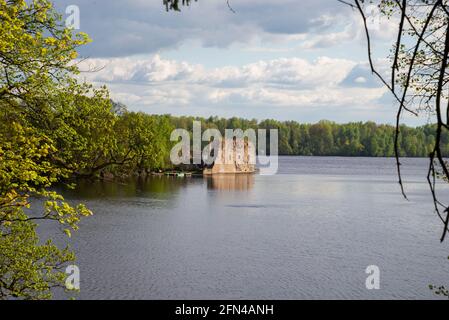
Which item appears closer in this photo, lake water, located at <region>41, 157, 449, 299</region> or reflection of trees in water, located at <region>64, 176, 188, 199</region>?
lake water, located at <region>41, 157, 449, 299</region>

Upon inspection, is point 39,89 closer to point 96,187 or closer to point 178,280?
point 178,280

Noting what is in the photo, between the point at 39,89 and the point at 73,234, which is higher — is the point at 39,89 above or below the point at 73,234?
above

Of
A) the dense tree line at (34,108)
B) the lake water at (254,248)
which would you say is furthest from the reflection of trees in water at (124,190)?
the dense tree line at (34,108)

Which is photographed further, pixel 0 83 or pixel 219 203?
pixel 219 203

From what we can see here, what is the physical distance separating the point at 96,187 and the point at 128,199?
16.1 metres

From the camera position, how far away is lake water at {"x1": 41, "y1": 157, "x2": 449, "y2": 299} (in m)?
24.6

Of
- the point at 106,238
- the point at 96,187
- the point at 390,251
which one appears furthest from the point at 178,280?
the point at 96,187

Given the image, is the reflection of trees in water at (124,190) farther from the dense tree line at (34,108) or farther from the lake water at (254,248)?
the dense tree line at (34,108)

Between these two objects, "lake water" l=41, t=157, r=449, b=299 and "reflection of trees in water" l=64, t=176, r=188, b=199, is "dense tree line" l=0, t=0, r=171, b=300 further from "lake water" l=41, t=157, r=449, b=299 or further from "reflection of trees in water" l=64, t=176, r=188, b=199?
"reflection of trees in water" l=64, t=176, r=188, b=199

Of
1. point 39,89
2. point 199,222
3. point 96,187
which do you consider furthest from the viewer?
point 96,187

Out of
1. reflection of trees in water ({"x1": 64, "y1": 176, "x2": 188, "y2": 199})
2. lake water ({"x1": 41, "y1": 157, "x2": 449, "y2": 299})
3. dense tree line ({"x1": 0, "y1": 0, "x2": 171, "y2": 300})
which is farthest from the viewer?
reflection of trees in water ({"x1": 64, "y1": 176, "x2": 188, "y2": 199})

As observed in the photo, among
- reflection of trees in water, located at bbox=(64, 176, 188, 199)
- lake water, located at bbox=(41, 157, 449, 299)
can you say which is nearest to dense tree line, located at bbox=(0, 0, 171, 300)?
lake water, located at bbox=(41, 157, 449, 299)
